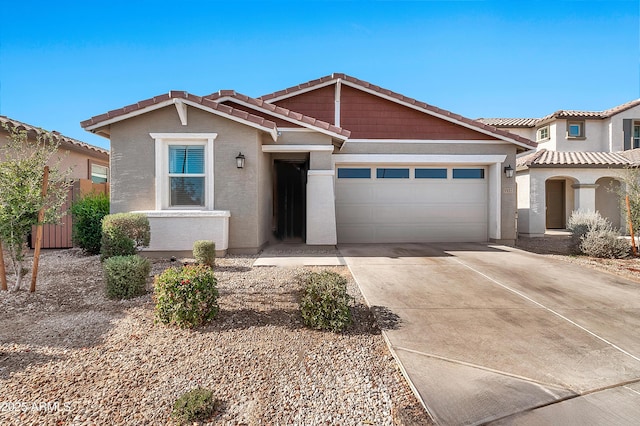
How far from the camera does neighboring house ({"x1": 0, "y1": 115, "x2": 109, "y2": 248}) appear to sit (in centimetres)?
912

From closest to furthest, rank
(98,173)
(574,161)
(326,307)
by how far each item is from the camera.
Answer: (326,307) → (98,173) → (574,161)

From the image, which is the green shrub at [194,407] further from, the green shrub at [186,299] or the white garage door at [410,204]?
the white garage door at [410,204]

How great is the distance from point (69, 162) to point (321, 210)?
31.9ft

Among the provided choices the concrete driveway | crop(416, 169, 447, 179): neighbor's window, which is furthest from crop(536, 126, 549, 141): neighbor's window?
the concrete driveway

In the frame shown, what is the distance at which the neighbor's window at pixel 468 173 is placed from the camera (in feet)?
36.2

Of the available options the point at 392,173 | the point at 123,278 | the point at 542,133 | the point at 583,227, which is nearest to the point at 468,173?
the point at 392,173

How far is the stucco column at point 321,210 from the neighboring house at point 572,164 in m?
9.38

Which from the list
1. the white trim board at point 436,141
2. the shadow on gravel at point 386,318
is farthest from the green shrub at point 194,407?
the white trim board at point 436,141

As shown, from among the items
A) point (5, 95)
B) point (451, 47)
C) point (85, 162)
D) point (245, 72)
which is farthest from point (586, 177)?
point (5, 95)

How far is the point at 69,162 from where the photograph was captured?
11.8m

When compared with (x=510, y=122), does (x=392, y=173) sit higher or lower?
lower

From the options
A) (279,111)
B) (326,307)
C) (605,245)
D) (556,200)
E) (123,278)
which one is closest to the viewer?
(326,307)

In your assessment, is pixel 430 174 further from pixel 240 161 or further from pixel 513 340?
pixel 513 340

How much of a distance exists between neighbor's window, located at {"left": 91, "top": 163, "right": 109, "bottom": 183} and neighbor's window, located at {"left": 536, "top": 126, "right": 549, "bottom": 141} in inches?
940
